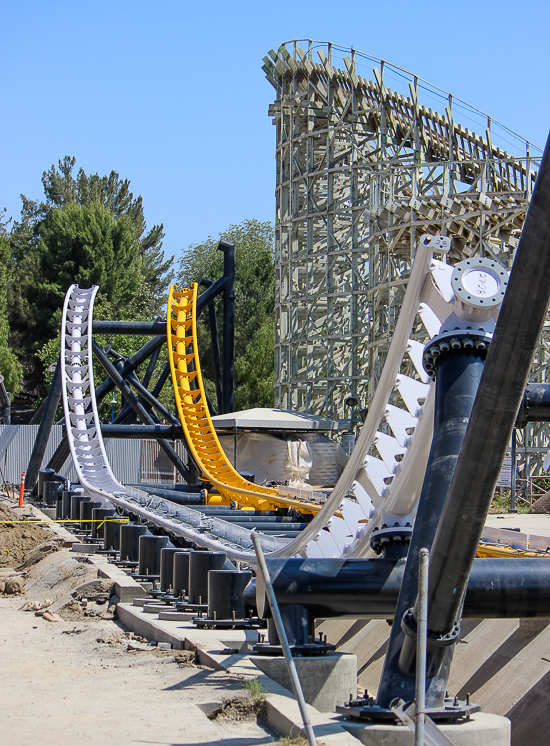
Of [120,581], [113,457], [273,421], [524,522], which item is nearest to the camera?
[120,581]

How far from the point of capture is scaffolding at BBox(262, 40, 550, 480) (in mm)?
26219

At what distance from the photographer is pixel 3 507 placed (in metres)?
17.8

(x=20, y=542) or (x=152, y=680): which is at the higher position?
(x=152, y=680)

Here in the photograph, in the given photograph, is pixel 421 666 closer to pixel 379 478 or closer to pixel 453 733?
pixel 453 733

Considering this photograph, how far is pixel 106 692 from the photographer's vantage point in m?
5.43

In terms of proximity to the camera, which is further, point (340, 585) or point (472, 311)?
point (340, 585)

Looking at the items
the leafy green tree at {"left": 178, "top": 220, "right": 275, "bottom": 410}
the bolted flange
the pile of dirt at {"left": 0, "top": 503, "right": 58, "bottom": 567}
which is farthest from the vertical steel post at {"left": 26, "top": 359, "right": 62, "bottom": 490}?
the leafy green tree at {"left": 178, "top": 220, "right": 275, "bottom": 410}

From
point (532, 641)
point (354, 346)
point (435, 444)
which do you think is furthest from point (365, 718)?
point (354, 346)

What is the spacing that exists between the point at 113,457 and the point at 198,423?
6183 millimetres

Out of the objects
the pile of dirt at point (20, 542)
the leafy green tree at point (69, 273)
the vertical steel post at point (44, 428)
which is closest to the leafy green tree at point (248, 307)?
the leafy green tree at point (69, 273)

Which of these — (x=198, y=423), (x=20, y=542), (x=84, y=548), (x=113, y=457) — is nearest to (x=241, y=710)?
(x=84, y=548)

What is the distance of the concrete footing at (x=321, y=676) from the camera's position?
558cm

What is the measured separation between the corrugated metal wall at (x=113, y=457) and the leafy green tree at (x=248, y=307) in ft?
61.9

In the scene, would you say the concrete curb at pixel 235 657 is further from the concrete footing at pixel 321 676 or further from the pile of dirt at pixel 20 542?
the pile of dirt at pixel 20 542
